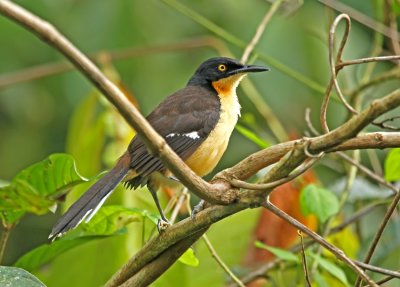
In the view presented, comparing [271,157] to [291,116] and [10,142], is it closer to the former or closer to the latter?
[291,116]

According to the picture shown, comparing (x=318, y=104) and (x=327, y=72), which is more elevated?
(x=327, y=72)

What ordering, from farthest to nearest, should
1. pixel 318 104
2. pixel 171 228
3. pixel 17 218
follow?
pixel 318 104 < pixel 17 218 < pixel 171 228

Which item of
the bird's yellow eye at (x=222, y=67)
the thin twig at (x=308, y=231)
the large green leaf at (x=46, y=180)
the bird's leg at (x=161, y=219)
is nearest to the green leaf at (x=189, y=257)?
the bird's leg at (x=161, y=219)

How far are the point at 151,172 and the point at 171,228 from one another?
0.93 meters

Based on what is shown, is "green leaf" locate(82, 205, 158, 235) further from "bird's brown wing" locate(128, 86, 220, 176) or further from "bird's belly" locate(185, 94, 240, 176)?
"bird's belly" locate(185, 94, 240, 176)

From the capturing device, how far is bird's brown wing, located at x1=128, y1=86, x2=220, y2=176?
3432mm

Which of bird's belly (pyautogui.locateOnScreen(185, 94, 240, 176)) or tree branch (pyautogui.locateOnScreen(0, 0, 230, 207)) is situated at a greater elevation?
tree branch (pyautogui.locateOnScreen(0, 0, 230, 207))

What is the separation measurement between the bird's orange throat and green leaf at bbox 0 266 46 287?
1.90 meters

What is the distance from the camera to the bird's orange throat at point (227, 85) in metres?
4.14

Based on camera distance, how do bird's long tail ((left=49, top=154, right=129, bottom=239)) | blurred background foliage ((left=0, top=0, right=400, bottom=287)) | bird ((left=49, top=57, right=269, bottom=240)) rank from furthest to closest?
blurred background foliage ((left=0, top=0, right=400, bottom=287)), bird ((left=49, top=57, right=269, bottom=240)), bird's long tail ((left=49, top=154, right=129, bottom=239))

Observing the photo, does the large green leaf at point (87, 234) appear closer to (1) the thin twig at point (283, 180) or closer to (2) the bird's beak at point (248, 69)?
(1) the thin twig at point (283, 180)

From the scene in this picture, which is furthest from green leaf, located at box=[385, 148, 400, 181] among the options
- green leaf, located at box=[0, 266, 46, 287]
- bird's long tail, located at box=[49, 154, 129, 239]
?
green leaf, located at box=[0, 266, 46, 287]

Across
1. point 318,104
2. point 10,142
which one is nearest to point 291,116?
point 318,104

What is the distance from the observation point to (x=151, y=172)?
3439 mm
